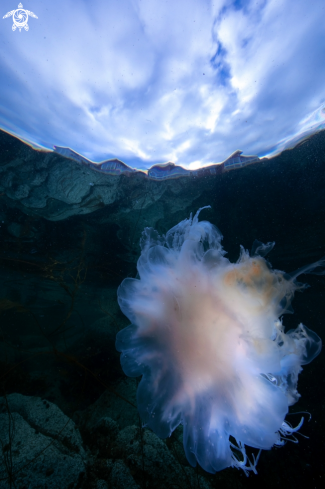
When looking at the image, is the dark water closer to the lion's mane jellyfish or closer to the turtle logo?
the turtle logo

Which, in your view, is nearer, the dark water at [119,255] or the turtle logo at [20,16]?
the turtle logo at [20,16]

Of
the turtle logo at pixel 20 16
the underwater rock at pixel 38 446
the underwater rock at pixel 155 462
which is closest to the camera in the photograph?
the turtle logo at pixel 20 16

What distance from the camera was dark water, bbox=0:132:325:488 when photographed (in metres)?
4.41

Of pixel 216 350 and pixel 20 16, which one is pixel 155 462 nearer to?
pixel 216 350

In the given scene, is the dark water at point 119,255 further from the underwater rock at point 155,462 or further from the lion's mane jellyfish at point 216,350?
the lion's mane jellyfish at point 216,350

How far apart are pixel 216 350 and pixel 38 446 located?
191 inches

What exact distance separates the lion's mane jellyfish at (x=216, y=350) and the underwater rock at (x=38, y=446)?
2945mm

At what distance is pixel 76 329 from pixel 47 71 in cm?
829

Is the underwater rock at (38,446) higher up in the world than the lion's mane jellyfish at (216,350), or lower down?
lower down

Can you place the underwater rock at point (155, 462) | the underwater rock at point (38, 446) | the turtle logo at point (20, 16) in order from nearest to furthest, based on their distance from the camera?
the turtle logo at point (20, 16)
the underwater rock at point (38, 446)
the underwater rock at point (155, 462)

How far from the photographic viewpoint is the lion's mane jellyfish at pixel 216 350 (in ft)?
8.30

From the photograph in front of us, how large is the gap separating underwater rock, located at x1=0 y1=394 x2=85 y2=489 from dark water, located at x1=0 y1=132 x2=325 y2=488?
0.03 metres

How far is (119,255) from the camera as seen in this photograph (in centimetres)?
702

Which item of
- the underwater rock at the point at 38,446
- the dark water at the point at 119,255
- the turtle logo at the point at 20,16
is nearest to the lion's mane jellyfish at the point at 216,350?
the dark water at the point at 119,255
